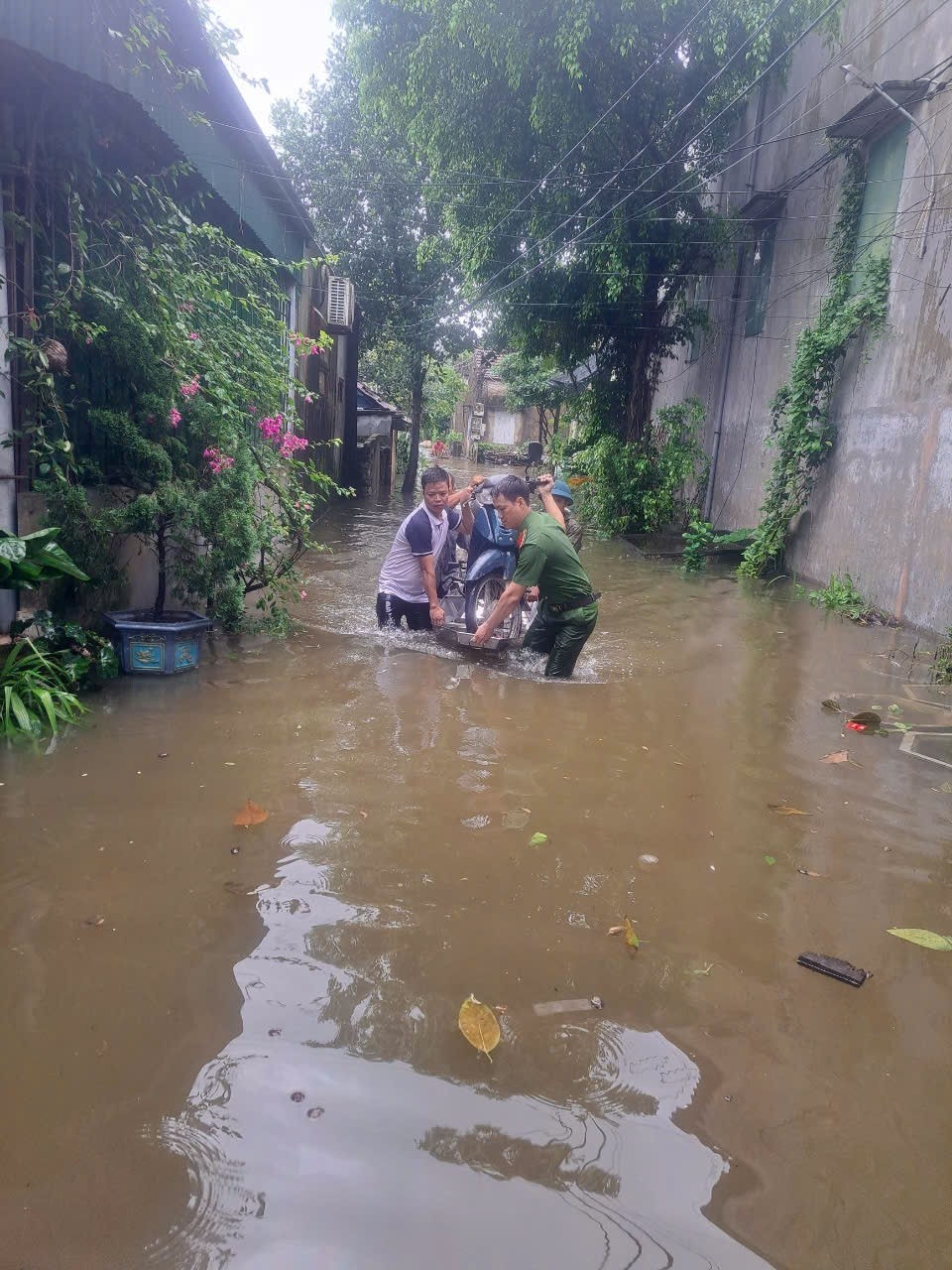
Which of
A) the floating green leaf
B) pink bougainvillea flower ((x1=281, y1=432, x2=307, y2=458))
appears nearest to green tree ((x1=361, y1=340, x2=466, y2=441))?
pink bougainvillea flower ((x1=281, y1=432, x2=307, y2=458))

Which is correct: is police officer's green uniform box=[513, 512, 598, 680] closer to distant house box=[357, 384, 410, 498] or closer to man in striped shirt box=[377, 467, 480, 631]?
man in striped shirt box=[377, 467, 480, 631]

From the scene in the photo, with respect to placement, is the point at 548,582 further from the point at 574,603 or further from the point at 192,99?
the point at 192,99

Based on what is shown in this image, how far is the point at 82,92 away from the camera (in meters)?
4.60

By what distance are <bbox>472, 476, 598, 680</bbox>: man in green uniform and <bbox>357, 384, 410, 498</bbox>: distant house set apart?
1725cm

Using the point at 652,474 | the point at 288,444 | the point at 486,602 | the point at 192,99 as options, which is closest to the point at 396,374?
the point at 652,474

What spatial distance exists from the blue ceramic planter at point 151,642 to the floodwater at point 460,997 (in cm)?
35

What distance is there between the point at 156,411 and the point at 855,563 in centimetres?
719

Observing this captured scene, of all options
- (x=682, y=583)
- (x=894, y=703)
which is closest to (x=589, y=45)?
(x=682, y=583)

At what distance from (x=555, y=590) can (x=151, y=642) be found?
2.51 meters

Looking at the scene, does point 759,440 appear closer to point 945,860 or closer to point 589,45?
point 589,45

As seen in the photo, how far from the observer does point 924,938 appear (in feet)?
10.1

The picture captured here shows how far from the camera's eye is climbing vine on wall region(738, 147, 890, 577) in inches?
373

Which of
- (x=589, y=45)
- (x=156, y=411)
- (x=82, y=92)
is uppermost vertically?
(x=589, y=45)

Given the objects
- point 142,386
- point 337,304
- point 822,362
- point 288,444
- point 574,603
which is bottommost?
point 574,603
